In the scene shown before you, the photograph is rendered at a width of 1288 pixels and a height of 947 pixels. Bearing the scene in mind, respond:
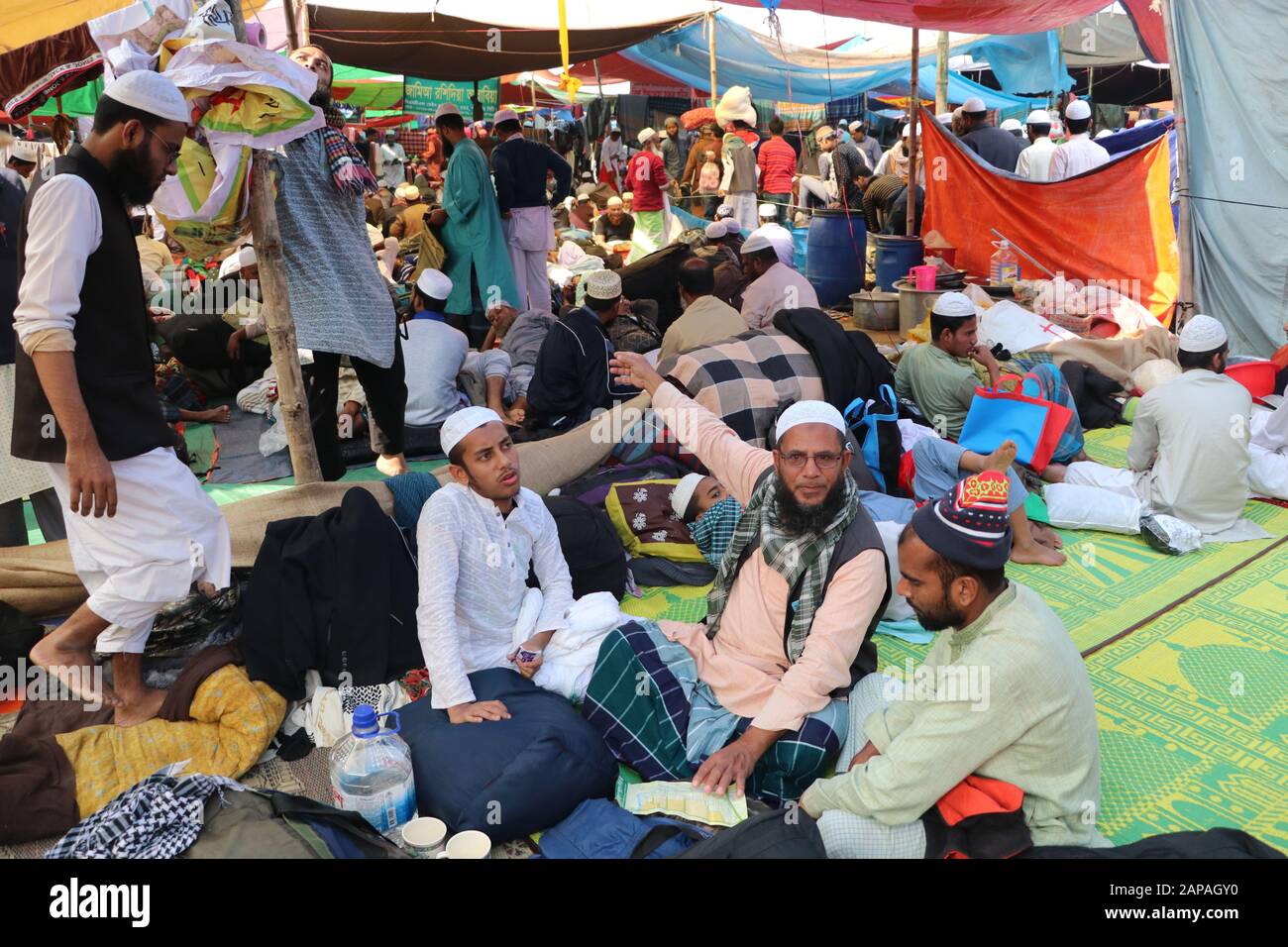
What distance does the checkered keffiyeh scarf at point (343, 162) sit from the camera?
3.98 metres

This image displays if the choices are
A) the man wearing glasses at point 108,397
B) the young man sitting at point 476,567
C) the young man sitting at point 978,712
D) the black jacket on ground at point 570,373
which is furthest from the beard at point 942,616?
the black jacket on ground at point 570,373

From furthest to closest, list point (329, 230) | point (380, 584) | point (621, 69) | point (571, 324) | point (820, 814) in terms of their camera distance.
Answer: point (621, 69) < point (571, 324) < point (329, 230) < point (380, 584) < point (820, 814)

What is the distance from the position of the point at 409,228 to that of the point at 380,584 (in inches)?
302

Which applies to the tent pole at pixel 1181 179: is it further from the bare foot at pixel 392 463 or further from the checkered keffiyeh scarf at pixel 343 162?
the checkered keffiyeh scarf at pixel 343 162

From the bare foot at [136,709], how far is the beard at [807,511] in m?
1.89

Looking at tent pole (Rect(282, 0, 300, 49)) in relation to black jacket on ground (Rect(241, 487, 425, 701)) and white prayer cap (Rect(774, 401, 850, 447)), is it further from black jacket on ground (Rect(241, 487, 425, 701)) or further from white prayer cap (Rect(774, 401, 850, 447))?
white prayer cap (Rect(774, 401, 850, 447))

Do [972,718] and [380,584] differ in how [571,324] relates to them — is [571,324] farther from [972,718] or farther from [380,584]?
[972,718]

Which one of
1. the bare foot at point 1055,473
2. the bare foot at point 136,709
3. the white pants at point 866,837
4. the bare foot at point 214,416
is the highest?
the bare foot at point 214,416

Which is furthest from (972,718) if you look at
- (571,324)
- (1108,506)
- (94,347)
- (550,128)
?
(550,128)

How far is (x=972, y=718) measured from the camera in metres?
2.06

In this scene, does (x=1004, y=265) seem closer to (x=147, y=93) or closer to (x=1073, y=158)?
(x=1073, y=158)

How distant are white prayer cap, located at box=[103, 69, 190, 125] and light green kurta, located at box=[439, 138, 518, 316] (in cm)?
467

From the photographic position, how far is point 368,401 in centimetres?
448

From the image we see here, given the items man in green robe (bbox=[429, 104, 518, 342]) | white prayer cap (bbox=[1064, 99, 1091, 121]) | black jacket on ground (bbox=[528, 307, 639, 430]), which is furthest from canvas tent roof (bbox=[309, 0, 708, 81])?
black jacket on ground (bbox=[528, 307, 639, 430])
